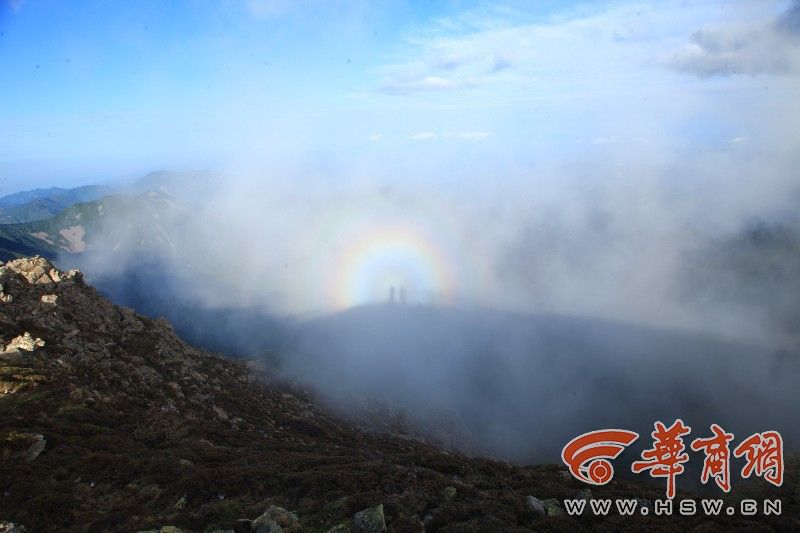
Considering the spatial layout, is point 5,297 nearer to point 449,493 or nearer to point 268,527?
point 268,527

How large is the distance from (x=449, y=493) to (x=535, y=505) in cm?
493

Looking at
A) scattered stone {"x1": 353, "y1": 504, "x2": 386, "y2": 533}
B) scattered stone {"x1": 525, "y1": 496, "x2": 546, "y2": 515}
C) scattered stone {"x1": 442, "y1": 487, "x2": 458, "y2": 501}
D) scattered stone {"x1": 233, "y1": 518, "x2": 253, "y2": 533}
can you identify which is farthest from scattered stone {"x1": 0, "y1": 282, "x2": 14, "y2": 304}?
scattered stone {"x1": 525, "y1": 496, "x2": 546, "y2": 515}

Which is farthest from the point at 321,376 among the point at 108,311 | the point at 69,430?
the point at 69,430

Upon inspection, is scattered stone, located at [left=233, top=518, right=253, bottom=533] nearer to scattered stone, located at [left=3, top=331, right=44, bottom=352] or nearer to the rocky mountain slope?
the rocky mountain slope

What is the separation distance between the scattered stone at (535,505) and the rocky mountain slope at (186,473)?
12 cm

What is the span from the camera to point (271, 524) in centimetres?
1920

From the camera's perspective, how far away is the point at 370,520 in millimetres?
19609

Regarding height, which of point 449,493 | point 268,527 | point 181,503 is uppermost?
point 268,527

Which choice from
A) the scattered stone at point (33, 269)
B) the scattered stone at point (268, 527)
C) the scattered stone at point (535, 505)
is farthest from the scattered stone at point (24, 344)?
the scattered stone at point (535, 505)

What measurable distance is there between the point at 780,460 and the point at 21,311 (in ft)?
229

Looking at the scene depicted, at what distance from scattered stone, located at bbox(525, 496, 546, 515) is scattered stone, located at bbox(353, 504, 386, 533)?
30.3 feet

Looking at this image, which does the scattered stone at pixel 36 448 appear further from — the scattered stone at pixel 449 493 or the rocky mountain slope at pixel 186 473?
the scattered stone at pixel 449 493

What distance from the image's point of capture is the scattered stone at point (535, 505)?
926 inches

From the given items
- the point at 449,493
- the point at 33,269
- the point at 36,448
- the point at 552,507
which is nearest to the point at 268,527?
the point at 449,493
